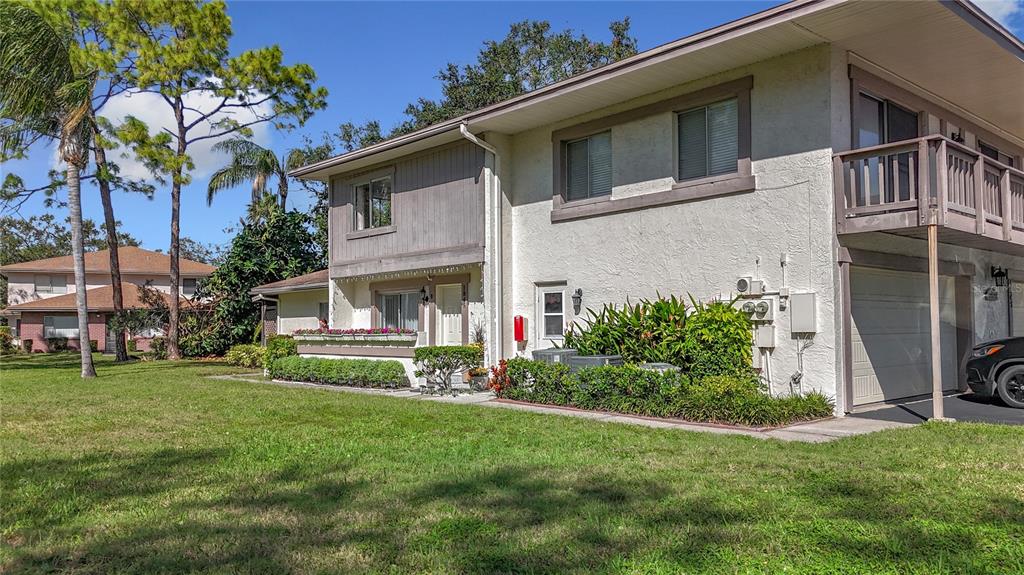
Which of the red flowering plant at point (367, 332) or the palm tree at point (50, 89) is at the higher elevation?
the palm tree at point (50, 89)

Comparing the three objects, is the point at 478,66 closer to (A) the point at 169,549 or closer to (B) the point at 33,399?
(B) the point at 33,399

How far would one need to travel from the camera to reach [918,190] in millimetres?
9547

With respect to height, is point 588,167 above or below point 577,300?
above

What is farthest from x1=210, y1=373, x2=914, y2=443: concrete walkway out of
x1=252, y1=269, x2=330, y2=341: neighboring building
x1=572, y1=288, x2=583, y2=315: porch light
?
x1=252, y1=269, x2=330, y2=341: neighboring building

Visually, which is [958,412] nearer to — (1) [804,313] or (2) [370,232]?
(1) [804,313]

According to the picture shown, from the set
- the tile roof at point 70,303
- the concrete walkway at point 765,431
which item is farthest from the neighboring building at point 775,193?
the tile roof at point 70,303

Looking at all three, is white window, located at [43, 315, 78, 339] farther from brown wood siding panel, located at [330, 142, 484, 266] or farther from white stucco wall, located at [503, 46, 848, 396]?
white stucco wall, located at [503, 46, 848, 396]

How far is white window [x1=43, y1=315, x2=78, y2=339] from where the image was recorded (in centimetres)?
4119

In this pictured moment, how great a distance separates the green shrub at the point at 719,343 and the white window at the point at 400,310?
7.78 metres

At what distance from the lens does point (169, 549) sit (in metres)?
4.35

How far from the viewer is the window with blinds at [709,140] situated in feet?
37.7

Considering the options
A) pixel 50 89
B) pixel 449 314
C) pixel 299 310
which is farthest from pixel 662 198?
pixel 50 89

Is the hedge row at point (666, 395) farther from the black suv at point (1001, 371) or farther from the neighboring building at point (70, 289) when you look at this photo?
the neighboring building at point (70, 289)

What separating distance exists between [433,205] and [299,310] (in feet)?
30.5
